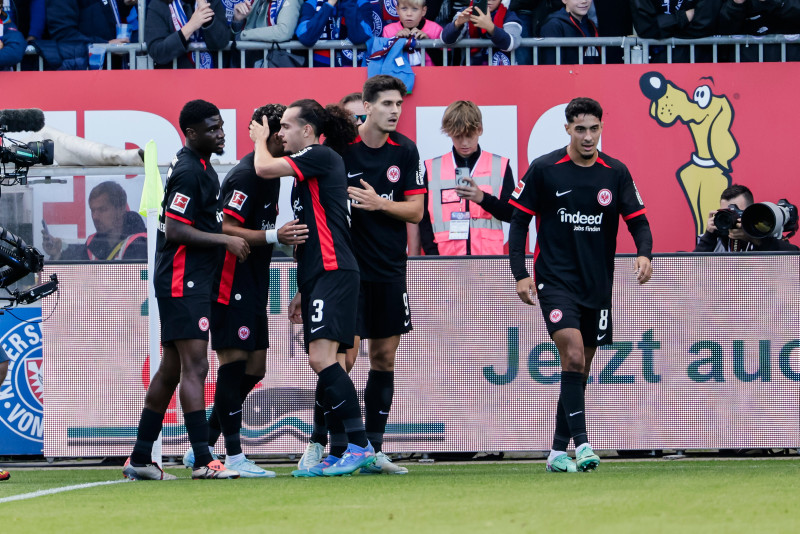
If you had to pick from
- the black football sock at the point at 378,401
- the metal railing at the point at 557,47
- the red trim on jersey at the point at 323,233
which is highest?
the metal railing at the point at 557,47

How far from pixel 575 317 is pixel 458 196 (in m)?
2.94

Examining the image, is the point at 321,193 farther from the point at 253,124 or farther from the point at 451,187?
the point at 451,187

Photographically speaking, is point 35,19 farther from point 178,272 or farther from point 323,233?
point 323,233

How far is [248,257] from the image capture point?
23.3ft

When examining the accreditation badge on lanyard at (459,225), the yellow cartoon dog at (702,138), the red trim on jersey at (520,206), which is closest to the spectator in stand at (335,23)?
the accreditation badge on lanyard at (459,225)

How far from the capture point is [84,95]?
11.0m

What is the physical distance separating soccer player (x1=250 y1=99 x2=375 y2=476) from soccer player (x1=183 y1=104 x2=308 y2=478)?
0.37 metres

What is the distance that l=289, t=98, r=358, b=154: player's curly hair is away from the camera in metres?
6.77

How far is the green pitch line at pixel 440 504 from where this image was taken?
14.1ft

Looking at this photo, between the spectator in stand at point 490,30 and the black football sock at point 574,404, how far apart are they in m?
4.80

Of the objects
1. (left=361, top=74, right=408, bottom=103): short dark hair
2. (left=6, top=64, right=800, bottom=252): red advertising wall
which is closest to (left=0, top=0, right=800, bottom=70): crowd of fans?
(left=6, top=64, right=800, bottom=252): red advertising wall

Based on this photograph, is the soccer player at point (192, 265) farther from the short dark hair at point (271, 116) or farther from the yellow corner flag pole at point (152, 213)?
the yellow corner flag pole at point (152, 213)

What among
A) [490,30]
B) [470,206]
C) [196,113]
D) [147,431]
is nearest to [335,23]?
[490,30]

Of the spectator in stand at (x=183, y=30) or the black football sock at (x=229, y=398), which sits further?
the spectator in stand at (x=183, y=30)
